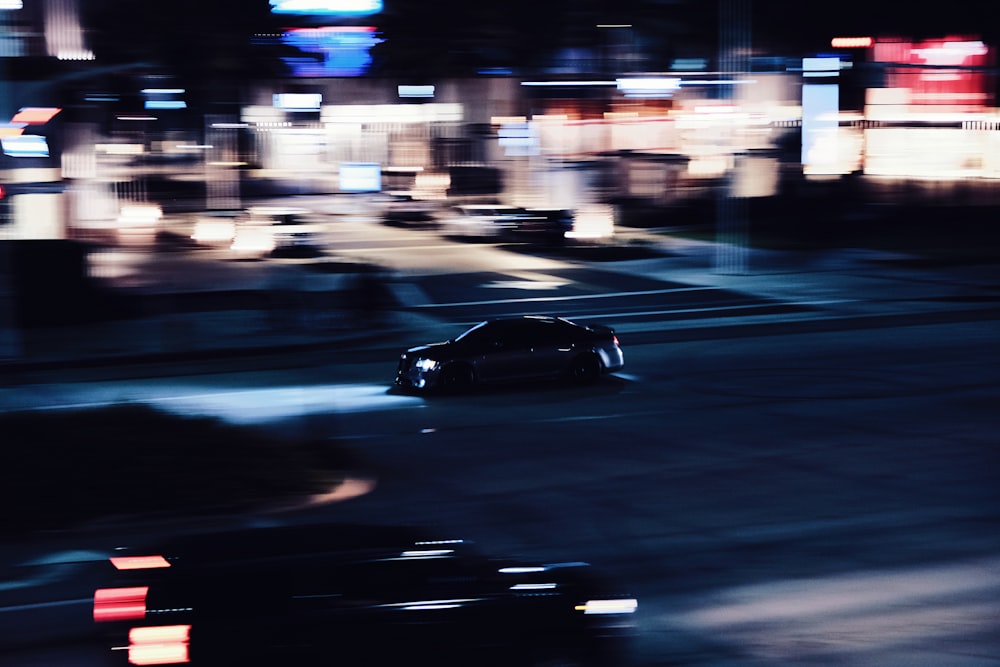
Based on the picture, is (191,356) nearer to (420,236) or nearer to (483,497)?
(483,497)

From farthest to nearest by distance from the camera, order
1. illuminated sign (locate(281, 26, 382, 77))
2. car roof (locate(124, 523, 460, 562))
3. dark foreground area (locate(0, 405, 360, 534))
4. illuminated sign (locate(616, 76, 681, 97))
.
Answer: illuminated sign (locate(616, 76, 681, 97)) → illuminated sign (locate(281, 26, 382, 77)) → dark foreground area (locate(0, 405, 360, 534)) → car roof (locate(124, 523, 460, 562))

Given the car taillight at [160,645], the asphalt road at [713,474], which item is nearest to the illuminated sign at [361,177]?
the asphalt road at [713,474]

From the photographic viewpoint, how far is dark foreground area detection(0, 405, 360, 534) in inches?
469

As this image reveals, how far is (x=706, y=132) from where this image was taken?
208 ft

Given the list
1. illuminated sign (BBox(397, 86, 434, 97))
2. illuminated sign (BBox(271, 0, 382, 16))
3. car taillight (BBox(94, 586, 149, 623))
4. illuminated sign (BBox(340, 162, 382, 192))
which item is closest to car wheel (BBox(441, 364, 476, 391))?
car taillight (BBox(94, 586, 149, 623))

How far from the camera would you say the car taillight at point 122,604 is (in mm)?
6406

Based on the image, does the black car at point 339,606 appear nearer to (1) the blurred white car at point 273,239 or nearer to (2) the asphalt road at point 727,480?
(2) the asphalt road at point 727,480

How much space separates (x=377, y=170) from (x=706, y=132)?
53.8 feet

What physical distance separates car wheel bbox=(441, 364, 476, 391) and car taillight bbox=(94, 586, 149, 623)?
12667 millimetres

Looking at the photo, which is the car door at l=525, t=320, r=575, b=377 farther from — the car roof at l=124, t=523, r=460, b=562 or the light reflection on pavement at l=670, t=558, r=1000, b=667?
the car roof at l=124, t=523, r=460, b=562

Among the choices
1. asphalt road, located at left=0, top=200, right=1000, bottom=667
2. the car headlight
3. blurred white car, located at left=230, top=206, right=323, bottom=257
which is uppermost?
blurred white car, located at left=230, top=206, right=323, bottom=257


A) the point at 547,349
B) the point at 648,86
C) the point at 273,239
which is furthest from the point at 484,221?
the point at 547,349

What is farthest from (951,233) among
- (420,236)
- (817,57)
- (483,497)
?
(483,497)

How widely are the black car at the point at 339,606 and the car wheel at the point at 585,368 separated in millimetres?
12764
